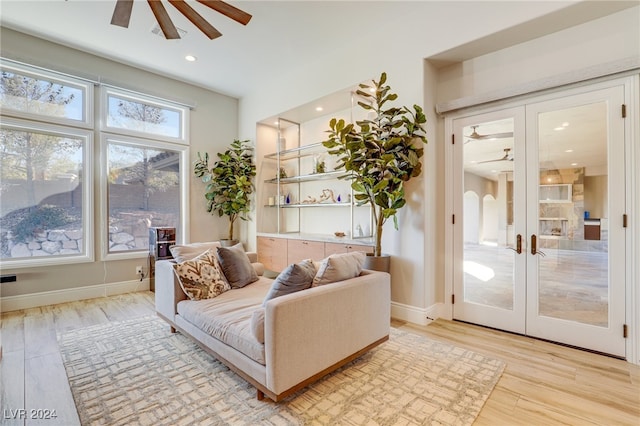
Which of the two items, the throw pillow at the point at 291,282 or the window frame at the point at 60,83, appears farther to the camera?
the window frame at the point at 60,83

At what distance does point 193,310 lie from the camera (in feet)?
8.23

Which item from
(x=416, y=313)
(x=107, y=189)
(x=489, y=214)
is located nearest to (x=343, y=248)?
(x=416, y=313)

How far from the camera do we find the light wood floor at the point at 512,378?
1.78 metres

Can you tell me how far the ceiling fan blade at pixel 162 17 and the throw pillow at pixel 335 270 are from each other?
2.17m

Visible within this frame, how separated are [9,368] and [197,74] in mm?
4278

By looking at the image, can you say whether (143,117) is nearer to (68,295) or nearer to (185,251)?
(68,295)

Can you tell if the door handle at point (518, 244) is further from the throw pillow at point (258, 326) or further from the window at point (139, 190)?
the window at point (139, 190)

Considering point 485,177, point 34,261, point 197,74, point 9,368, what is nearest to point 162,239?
point 34,261

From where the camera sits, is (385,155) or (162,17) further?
(385,155)

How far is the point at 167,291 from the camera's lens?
287 centimetres

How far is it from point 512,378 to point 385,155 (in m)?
2.15

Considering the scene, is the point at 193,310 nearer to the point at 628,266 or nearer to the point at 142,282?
the point at 142,282

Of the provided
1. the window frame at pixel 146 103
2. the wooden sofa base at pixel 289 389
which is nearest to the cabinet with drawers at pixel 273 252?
the window frame at pixel 146 103

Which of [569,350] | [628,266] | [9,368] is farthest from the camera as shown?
[569,350]
